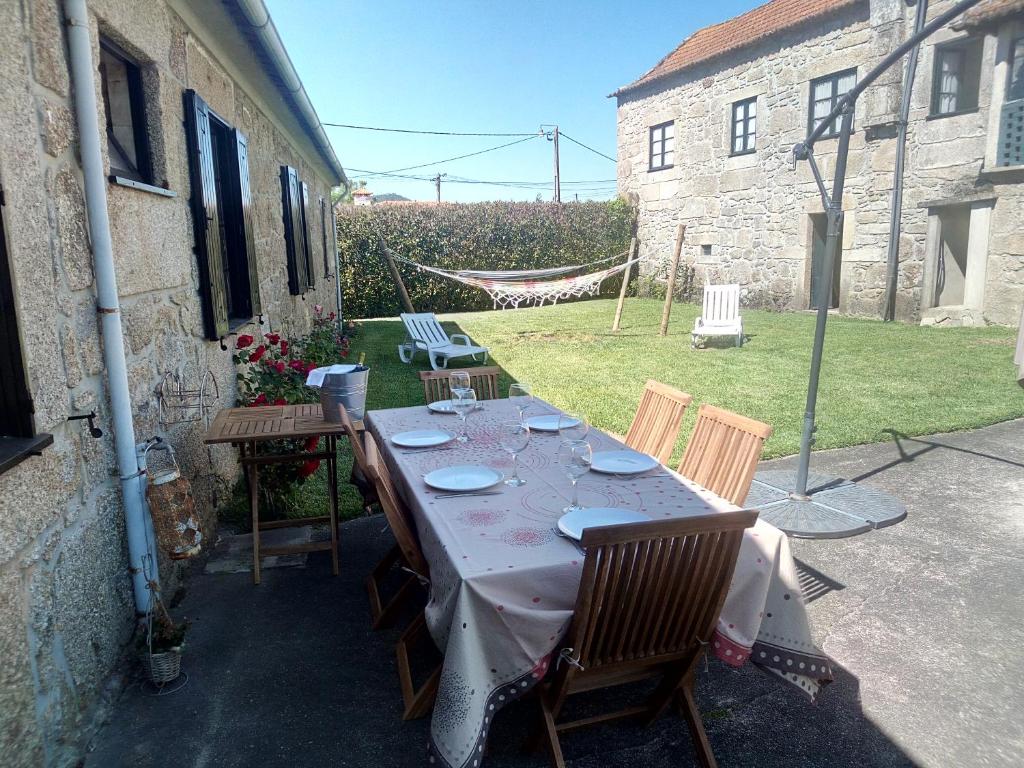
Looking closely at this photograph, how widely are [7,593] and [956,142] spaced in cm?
1083

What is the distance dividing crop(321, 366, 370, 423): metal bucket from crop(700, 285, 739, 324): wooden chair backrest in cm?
635

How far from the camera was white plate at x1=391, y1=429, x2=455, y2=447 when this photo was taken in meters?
2.63

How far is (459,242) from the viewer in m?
14.1

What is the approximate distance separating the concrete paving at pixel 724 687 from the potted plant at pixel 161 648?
0.07 metres

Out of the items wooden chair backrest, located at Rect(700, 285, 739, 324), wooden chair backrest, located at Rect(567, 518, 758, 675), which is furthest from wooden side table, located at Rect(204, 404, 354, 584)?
wooden chair backrest, located at Rect(700, 285, 739, 324)

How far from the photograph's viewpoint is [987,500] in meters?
3.59

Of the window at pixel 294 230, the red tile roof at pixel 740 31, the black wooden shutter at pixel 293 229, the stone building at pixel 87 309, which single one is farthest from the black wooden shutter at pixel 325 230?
the red tile roof at pixel 740 31

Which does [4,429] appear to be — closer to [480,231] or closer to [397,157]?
[480,231]

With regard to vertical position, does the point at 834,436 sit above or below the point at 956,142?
below

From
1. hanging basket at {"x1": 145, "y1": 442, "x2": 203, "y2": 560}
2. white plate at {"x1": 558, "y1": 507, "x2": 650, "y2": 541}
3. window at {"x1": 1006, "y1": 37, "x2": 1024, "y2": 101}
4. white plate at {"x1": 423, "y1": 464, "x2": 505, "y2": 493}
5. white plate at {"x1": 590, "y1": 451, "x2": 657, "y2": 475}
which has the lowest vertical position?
hanging basket at {"x1": 145, "y1": 442, "x2": 203, "y2": 560}

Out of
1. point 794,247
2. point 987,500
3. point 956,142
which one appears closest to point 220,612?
point 987,500

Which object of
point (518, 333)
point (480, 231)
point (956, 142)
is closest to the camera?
point (956, 142)

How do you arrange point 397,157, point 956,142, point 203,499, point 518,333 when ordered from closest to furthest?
1. point 203,499
2. point 956,142
3. point 518,333
4. point 397,157

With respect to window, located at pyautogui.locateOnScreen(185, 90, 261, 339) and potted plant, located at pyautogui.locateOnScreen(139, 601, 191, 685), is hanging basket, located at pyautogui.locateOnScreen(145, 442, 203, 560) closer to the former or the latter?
potted plant, located at pyautogui.locateOnScreen(139, 601, 191, 685)
